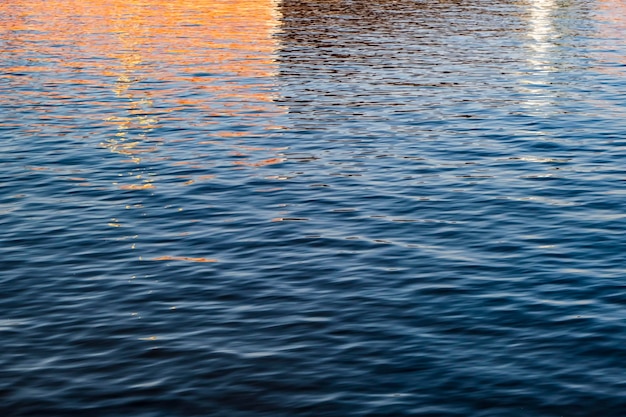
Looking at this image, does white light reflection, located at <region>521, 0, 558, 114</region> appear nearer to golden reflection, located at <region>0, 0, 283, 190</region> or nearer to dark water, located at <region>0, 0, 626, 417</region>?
dark water, located at <region>0, 0, 626, 417</region>

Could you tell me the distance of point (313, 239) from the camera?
26.4m

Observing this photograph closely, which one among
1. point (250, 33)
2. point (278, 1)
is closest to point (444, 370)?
point (250, 33)

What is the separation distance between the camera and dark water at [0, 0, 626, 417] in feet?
58.7

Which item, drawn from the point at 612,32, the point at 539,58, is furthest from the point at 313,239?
the point at 612,32

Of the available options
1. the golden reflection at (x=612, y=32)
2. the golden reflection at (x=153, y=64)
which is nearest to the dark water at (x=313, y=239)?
the golden reflection at (x=153, y=64)

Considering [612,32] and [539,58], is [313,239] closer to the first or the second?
[539,58]

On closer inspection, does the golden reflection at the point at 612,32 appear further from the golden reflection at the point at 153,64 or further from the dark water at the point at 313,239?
the golden reflection at the point at 153,64

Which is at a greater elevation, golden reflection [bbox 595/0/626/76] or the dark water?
the dark water

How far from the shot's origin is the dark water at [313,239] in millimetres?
17906

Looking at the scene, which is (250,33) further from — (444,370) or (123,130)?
(444,370)

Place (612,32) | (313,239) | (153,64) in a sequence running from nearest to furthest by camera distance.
Result: (313,239) < (153,64) < (612,32)

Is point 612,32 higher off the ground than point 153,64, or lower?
lower

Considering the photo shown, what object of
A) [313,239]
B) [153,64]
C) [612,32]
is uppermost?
[313,239]

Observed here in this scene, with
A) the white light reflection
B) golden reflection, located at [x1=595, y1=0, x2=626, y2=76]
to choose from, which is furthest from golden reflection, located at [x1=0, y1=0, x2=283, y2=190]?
golden reflection, located at [x1=595, y1=0, x2=626, y2=76]
